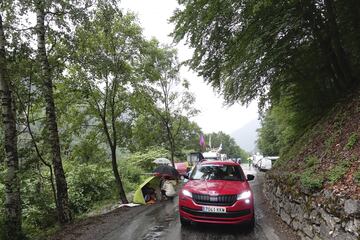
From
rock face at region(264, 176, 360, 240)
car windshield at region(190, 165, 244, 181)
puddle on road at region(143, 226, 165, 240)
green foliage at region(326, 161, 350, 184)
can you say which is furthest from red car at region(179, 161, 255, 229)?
green foliage at region(326, 161, 350, 184)

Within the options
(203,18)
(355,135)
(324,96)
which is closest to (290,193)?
(355,135)

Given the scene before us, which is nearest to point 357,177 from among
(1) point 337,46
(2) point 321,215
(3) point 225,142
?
(2) point 321,215

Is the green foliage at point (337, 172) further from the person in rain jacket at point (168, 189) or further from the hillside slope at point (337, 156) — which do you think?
the person in rain jacket at point (168, 189)

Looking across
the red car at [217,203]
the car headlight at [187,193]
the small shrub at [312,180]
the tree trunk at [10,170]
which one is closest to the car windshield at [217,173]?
the red car at [217,203]

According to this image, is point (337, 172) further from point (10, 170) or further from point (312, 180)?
point (10, 170)

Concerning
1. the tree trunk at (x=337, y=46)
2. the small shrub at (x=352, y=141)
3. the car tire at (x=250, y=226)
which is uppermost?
the tree trunk at (x=337, y=46)

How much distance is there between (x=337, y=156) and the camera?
673 centimetres

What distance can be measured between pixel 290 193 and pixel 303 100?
727cm

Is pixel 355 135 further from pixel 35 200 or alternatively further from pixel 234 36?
pixel 35 200

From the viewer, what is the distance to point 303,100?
1372 centimetres

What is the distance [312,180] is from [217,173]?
328 centimetres

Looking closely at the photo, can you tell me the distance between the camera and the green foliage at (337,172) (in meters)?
5.59

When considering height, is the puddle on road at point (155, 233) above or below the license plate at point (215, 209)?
below

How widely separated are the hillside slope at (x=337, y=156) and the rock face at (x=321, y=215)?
0.16 metres
